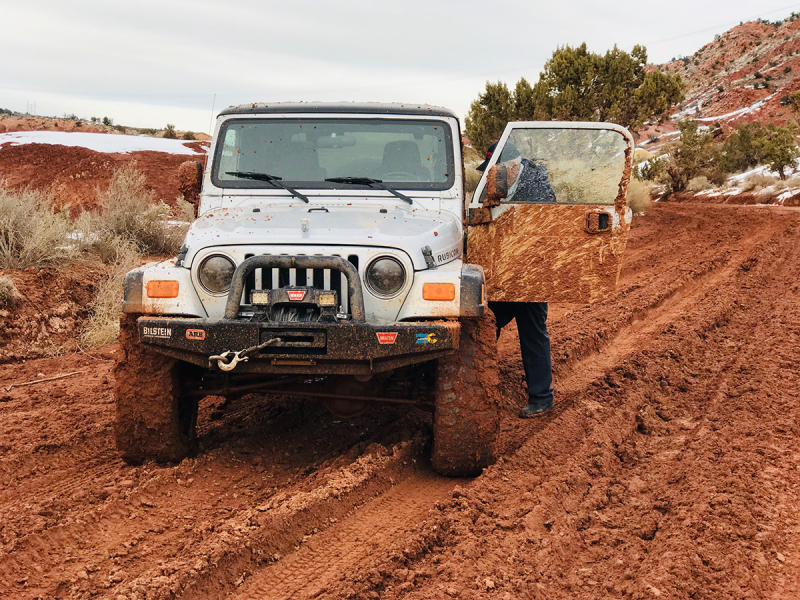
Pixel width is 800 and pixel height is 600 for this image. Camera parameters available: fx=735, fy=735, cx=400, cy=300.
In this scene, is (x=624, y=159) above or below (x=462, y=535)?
above

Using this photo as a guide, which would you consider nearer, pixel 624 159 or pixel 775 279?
pixel 624 159

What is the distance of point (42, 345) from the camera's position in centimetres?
777

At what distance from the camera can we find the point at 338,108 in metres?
5.18

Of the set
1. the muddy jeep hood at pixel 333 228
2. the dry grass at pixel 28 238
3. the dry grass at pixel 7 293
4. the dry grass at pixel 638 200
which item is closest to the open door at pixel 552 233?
the muddy jeep hood at pixel 333 228

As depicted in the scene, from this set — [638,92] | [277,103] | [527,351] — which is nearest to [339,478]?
[527,351]

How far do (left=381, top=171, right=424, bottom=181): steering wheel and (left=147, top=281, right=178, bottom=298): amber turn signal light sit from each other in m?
1.72

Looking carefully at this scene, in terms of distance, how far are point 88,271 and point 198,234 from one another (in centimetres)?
595

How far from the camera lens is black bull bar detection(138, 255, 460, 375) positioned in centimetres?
377

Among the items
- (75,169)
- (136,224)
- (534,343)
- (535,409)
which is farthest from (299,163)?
(75,169)

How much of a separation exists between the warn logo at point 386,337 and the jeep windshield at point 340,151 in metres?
1.60

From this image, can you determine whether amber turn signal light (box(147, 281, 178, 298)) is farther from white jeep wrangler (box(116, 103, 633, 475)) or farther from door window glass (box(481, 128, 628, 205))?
door window glass (box(481, 128, 628, 205))

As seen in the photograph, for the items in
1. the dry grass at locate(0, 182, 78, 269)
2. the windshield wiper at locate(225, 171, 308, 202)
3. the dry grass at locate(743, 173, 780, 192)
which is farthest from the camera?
the dry grass at locate(743, 173, 780, 192)

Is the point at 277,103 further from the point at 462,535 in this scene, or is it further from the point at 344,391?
the point at 462,535

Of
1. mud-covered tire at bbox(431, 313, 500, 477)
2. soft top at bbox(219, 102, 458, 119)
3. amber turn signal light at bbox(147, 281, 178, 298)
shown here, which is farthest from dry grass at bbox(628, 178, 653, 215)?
amber turn signal light at bbox(147, 281, 178, 298)
